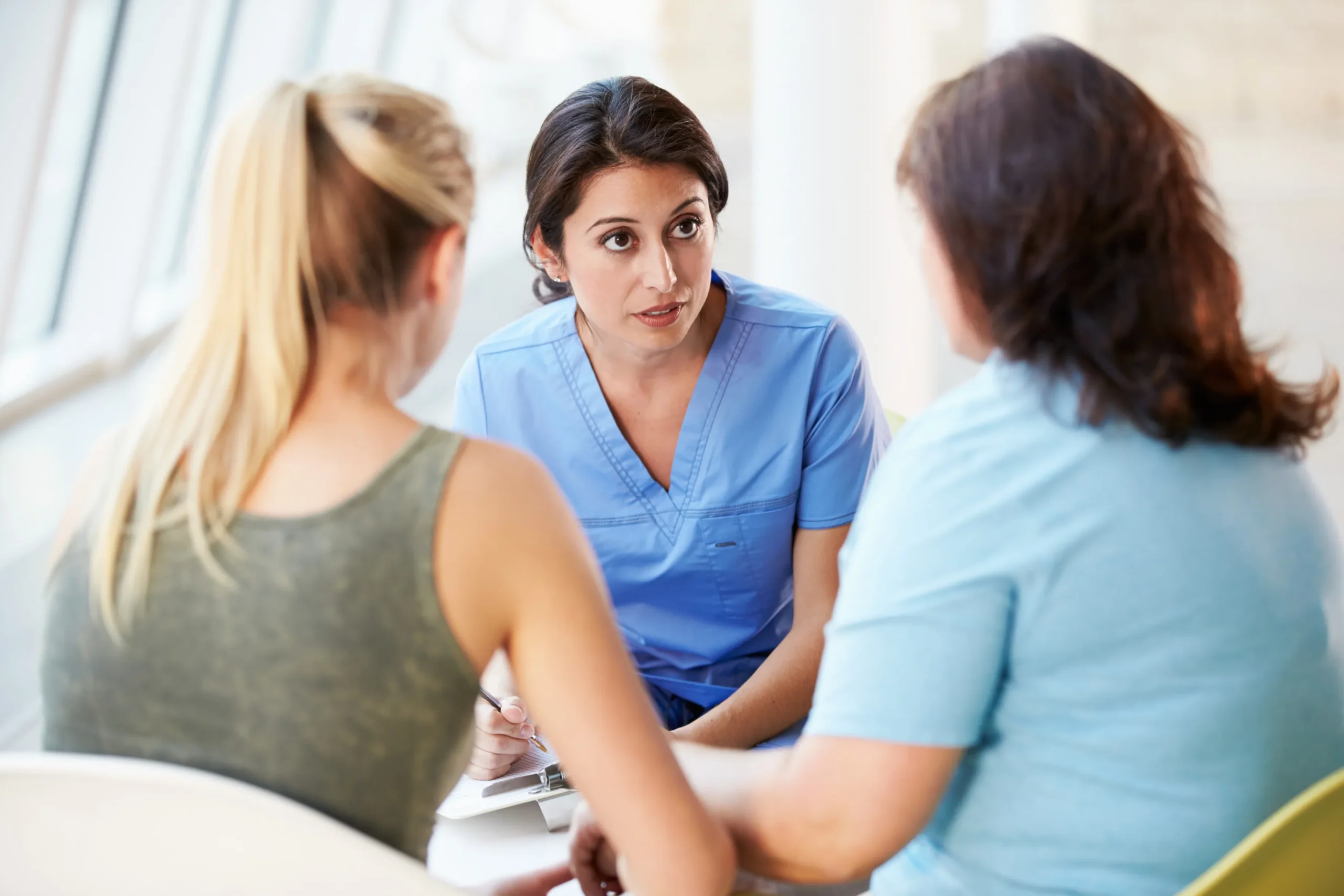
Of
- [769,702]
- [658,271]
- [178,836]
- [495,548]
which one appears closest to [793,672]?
[769,702]

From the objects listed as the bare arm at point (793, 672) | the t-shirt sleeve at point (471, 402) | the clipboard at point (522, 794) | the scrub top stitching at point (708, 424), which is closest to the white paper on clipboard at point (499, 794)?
the clipboard at point (522, 794)

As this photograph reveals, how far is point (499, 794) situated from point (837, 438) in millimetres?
621

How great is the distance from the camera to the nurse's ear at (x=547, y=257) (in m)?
1.67

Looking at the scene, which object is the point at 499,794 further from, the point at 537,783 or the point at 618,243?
the point at 618,243

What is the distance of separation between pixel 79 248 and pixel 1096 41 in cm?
882

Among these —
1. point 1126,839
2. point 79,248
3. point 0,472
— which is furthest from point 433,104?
point 79,248

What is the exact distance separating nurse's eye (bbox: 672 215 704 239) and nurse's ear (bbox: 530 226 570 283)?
0.16 metres

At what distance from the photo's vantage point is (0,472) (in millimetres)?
3469

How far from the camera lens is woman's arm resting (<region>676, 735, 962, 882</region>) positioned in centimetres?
90

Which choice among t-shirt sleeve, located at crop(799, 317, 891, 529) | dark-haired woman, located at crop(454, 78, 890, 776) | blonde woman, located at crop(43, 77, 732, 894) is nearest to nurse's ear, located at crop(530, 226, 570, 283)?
dark-haired woman, located at crop(454, 78, 890, 776)

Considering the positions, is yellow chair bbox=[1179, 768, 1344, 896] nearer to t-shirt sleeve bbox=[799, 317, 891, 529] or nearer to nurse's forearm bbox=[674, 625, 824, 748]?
nurse's forearm bbox=[674, 625, 824, 748]

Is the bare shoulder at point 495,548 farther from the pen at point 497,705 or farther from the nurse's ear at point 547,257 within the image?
the nurse's ear at point 547,257

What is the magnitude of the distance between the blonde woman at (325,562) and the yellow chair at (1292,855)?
337 mm

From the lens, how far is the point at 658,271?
155 cm
